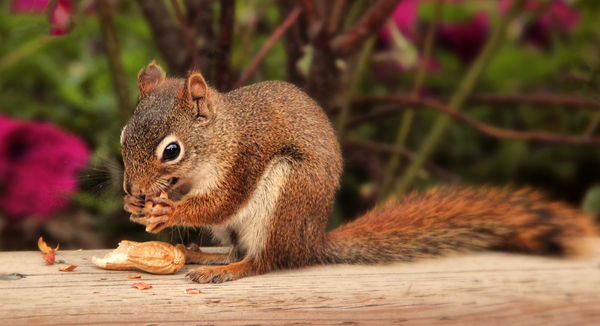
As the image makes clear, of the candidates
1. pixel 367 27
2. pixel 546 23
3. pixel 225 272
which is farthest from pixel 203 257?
pixel 546 23

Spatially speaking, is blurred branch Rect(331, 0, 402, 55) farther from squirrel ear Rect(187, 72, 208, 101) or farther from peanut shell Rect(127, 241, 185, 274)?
peanut shell Rect(127, 241, 185, 274)

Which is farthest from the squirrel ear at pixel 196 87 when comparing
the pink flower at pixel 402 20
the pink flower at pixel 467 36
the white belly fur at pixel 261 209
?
the pink flower at pixel 467 36

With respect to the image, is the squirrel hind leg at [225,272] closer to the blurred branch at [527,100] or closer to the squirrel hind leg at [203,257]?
the squirrel hind leg at [203,257]

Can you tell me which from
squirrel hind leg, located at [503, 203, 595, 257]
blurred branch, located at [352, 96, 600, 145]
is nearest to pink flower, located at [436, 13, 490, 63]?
blurred branch, located at [352, 96, 600, 145]

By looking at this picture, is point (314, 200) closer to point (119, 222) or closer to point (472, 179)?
point (119, 222)

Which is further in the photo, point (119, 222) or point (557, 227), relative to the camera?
point (119, 222)

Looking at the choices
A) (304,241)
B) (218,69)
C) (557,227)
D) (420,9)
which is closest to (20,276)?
(304,241)
